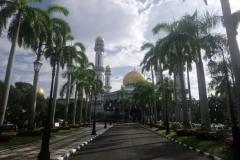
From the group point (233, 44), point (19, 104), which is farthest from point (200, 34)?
point (19, 104)

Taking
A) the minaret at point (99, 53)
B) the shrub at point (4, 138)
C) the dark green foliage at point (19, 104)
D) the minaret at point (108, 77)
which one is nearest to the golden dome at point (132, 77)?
the minaret at point (99, 53)

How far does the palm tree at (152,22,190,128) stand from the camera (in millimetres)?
19906

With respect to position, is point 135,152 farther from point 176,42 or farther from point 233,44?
point 176,42

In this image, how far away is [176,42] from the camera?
69.2ft

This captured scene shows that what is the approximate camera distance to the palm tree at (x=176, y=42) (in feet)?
65.3

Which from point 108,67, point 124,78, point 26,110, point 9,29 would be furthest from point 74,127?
point 108,67

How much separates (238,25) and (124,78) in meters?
79.9

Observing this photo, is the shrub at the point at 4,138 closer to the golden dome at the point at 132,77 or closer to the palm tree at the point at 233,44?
the palm tree at the point at 233,44

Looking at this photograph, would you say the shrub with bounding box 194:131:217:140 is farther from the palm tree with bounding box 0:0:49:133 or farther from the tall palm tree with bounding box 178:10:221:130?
the palm tree with bounding box 0:0:49:133

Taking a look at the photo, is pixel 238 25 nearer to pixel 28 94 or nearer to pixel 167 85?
pixel 167 85

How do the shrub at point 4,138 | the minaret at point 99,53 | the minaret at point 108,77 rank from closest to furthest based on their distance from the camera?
the shrub at point 4,138 < the minaret at point 99,53 < the minaret at point 108,77

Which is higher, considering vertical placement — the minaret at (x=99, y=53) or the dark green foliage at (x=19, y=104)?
the minaret at (x=99, y=53)

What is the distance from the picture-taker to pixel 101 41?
96625 millimetres

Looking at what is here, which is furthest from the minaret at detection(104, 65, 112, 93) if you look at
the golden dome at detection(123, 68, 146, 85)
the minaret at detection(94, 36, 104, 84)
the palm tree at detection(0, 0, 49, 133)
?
the palm tree at detection(0, 0, 49, 133)
